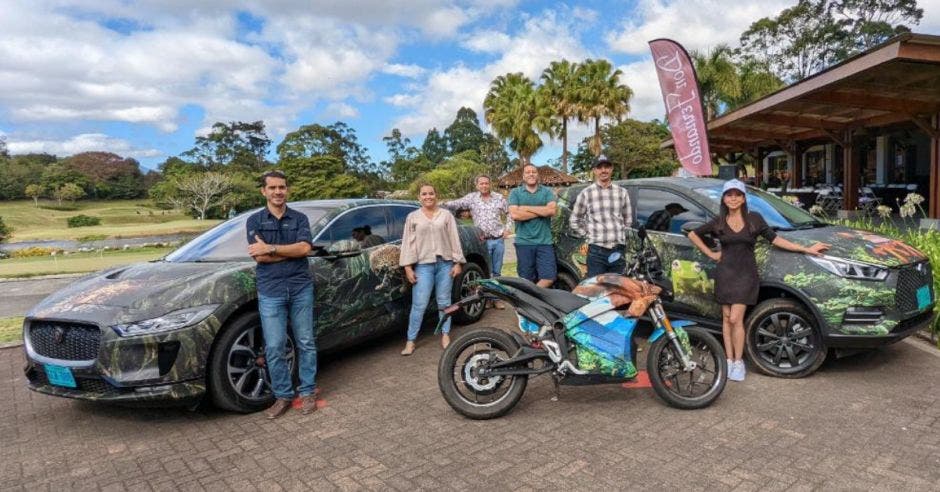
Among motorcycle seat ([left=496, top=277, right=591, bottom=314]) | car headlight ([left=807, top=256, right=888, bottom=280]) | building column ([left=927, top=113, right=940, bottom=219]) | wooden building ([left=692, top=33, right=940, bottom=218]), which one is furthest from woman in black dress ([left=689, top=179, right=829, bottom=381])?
building column ([left=927, top=113, right=940, bottom=219])

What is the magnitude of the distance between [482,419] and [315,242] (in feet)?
6.94

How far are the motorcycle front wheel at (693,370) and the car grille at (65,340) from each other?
12.2ft

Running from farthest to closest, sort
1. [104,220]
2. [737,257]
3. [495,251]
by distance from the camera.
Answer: [104,220], [495,251], [737,257]

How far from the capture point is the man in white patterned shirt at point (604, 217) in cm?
543

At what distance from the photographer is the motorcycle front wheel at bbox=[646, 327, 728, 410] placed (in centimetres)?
404

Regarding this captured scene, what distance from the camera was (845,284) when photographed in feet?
14.0

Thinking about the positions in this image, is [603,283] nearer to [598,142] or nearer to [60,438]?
A: [60,438]

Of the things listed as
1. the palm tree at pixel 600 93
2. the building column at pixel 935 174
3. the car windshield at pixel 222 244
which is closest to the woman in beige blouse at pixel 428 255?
the car windshield at pixel 222 244

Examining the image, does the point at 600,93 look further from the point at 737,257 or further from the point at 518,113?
the point at 737,257

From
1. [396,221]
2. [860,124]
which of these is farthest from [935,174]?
[396,221]

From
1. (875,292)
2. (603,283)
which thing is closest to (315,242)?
(603,283)

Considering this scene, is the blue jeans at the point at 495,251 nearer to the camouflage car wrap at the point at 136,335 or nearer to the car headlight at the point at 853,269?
the camouflage car wrap at the point at 136,335

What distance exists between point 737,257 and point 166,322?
162 inches

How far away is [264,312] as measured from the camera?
13.2 ft
